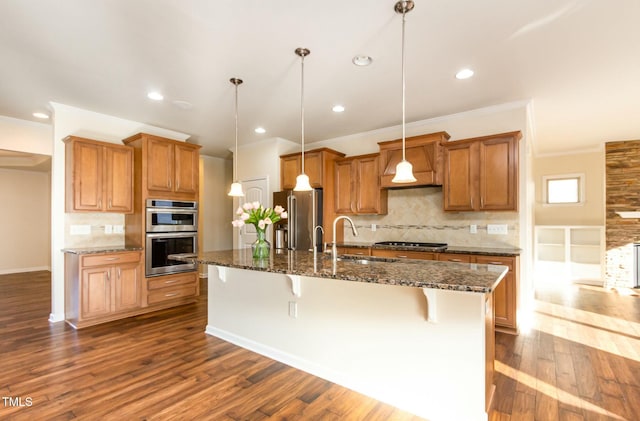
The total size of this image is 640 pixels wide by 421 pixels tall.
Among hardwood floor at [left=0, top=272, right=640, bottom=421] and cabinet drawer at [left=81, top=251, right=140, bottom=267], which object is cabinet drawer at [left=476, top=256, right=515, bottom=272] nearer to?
hardwood floor at [left=0, top=272, right=640, bottom=421]

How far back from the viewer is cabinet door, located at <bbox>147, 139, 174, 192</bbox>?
4.22m

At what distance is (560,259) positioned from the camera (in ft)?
21.7

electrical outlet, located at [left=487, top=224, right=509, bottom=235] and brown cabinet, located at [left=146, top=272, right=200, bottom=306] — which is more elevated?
electrical outlet, located at [left=487, top=224, right=509, bottom=235]

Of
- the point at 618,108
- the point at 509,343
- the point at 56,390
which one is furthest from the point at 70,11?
the point at 618,108

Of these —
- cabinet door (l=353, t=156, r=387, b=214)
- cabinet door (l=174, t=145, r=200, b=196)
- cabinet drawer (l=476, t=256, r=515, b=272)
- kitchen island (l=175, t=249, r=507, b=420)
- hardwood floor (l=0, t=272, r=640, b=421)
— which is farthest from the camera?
cabinet door (l=353, t=156, r=387, b=214)

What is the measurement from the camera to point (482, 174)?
12.4 ft

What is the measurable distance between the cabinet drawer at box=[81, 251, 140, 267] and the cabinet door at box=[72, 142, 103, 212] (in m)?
0.62

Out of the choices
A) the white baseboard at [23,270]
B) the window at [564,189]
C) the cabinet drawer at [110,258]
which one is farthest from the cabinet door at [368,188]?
the white baseboard at [23,270]

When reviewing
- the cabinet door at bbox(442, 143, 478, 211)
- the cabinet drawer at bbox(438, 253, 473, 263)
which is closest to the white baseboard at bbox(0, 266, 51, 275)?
the cabinet drawer at bbox(438, 253, 473, 263)

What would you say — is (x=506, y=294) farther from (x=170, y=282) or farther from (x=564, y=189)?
(x=564, y=189)

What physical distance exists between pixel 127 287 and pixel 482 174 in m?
4.63

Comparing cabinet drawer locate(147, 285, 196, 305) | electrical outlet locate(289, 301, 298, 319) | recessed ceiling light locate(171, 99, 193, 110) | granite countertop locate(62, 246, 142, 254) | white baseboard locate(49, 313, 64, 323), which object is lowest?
white baseboard locate(49, 313, 64, 323)

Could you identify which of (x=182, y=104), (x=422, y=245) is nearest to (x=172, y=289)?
(x=182, y=104)

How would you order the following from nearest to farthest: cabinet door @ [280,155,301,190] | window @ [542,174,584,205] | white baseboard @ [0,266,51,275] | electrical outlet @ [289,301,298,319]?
electrical outlet @ [289,301,298,319] → cabinet door @ [280,155,301,190] → window @ [542,174,584,205] → white baseboard @ [0,266,51,275]
